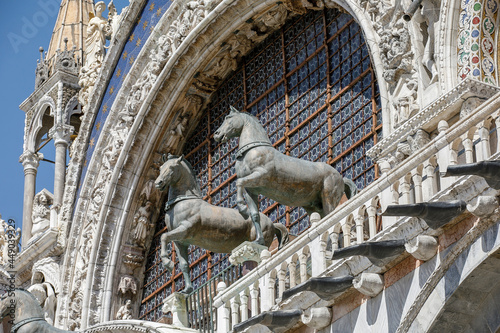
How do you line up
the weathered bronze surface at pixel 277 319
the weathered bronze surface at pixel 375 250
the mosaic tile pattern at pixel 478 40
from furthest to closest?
the mosaic tile pattern at pixel 478 40, the weathered bronze surface at pixel 277 319, the weathered bronze surface at pixel 375 250

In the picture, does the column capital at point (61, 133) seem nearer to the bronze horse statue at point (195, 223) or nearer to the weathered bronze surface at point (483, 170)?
the bronze horse statue at point (195, 223)

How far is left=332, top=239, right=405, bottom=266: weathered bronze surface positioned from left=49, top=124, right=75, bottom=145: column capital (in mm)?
13578

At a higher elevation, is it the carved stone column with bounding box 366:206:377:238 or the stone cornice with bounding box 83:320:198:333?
the stone cornice with bounding box 83:320:198:333

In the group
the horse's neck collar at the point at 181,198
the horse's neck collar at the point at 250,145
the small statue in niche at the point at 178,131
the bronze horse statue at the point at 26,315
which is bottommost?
the bronze horse statue at the point at 26,315

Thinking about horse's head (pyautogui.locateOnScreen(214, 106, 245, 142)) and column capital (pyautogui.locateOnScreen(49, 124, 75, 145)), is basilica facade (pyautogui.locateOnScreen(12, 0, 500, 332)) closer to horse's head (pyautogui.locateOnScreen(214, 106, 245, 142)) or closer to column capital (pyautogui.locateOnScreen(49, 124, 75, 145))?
column capital (pyautogui.locateOnScreen(49, 124, 75, 145))

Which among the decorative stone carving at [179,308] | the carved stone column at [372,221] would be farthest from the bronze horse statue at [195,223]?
the carved stone column at [372,221]

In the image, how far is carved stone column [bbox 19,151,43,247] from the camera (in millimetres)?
25045

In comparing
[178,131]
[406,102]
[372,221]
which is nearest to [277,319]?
[372,221]

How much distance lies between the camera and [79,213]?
2319 cm

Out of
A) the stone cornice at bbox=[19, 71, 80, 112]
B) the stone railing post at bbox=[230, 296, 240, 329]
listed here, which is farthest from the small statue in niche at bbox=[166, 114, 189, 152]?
the stone railing post at bbox=[230, 296, 240, 329]

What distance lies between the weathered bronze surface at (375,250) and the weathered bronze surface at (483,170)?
1.22 meters

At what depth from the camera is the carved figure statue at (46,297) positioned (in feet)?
75.3

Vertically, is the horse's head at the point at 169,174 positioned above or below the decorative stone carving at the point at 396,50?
below

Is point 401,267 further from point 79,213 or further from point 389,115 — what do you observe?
point 79,213
